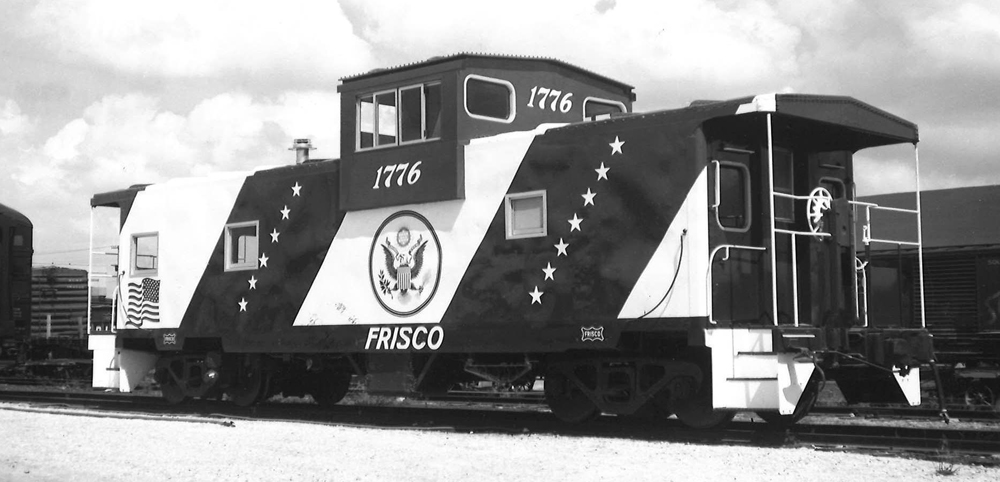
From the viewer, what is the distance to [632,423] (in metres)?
12.2

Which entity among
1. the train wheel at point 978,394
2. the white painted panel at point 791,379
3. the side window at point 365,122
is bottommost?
the train wheel at point 978,394

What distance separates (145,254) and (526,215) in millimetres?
7591

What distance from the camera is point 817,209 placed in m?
11.7

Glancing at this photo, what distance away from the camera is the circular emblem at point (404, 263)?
13.0m

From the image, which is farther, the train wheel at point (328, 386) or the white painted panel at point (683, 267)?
the train wheel at point (328, 386)

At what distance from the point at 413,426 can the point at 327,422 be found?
1.32m

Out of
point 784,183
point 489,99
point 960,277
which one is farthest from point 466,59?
point 960,277

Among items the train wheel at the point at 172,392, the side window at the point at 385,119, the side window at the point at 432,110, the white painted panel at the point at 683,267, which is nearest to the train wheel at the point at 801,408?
the white painted panel at the point at 683,267

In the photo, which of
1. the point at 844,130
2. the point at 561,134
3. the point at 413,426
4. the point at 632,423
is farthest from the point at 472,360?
the point at 844,130

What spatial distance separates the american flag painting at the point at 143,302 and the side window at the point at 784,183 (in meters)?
9.60

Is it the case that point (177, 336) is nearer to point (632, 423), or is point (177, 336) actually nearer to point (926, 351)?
point (632, 423)

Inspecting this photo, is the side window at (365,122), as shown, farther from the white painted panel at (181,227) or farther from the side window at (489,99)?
the white painted panel at (181,227)

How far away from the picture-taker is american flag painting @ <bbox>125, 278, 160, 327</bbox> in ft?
54.5

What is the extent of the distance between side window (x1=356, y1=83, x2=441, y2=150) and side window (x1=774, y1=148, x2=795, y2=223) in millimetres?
3928
